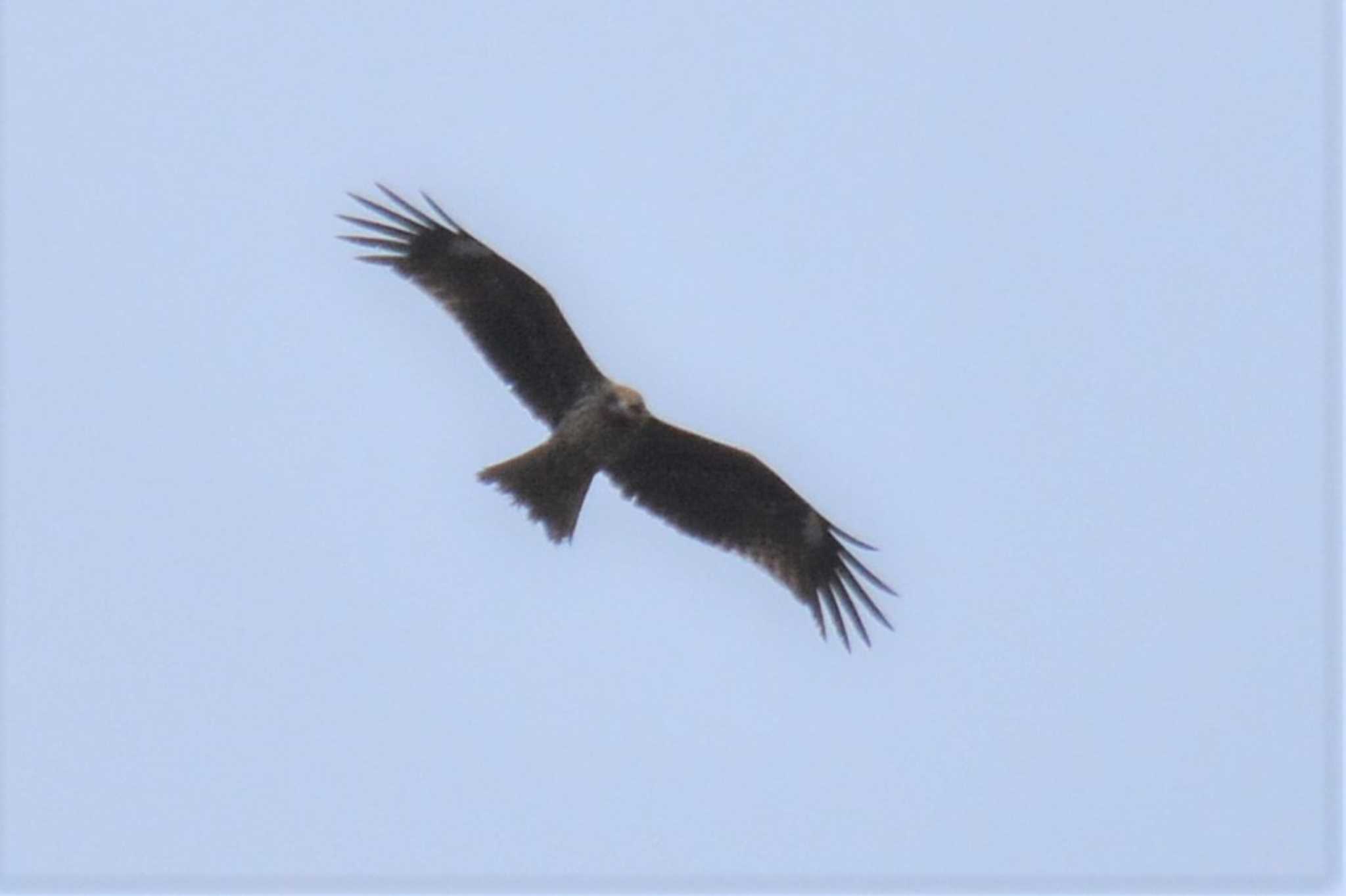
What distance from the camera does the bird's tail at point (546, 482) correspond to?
13461 mm

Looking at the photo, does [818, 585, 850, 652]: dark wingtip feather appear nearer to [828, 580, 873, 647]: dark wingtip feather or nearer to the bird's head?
[828, 580, 873, 647]: dark wingtip feather

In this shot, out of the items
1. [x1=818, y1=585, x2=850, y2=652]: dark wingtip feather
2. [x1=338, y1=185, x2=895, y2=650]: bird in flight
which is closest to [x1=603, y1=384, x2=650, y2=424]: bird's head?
[x1=338, y1=185, x2=895, y2=650]: bird in flight

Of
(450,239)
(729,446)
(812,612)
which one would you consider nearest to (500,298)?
(450,239)

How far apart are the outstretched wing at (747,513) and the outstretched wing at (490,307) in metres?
0.51

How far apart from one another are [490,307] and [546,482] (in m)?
0.90

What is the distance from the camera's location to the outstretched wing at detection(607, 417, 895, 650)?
45.4ft

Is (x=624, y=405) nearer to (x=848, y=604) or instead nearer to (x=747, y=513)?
(x=747, y=513)

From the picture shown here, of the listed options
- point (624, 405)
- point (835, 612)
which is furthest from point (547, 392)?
point (835, 612)

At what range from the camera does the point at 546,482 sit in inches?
532

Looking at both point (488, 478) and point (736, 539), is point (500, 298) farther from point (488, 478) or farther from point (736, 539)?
point (736, 539)

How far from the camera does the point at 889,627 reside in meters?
14.0

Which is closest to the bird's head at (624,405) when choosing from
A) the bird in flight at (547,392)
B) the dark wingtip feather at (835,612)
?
the bird in flight at (547,392)

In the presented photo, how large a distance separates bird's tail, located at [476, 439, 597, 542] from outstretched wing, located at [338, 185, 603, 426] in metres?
0.20

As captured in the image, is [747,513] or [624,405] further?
[747,513]
